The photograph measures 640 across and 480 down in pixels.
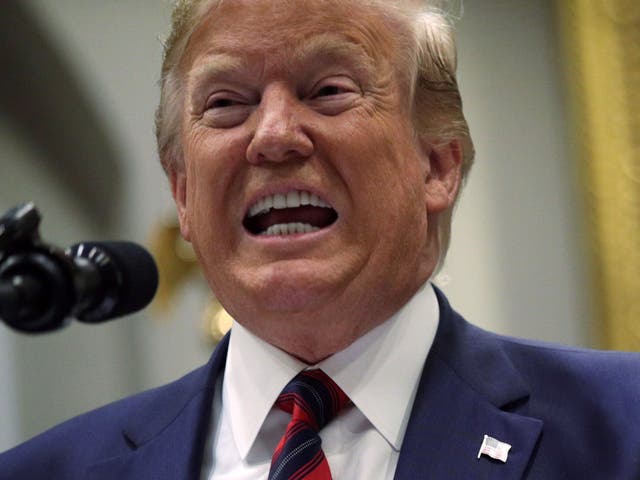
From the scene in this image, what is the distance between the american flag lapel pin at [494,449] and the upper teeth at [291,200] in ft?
1.73

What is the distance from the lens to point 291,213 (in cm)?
218

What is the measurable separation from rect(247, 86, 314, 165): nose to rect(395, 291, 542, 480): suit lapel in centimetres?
49

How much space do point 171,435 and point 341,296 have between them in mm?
476

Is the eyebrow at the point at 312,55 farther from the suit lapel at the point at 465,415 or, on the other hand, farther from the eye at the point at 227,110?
the suit lapel at the point at 465,415

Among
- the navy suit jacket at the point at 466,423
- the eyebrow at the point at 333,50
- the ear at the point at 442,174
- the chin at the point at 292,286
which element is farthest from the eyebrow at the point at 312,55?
the navy suit jacket at the point at 466,423

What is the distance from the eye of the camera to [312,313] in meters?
2.16

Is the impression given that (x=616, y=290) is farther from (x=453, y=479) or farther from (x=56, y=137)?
(x=56, y=137)

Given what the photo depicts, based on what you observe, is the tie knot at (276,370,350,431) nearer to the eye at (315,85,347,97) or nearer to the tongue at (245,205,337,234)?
the tongue at (245,205,337,234)

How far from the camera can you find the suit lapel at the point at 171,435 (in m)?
2.25

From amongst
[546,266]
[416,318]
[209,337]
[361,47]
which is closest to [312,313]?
[416,318]

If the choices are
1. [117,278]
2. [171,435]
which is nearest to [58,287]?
[117,278]

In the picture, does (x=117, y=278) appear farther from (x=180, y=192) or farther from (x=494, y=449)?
(x=180, y=192)

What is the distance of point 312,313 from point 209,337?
301 cm

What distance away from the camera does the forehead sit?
2.24 m
